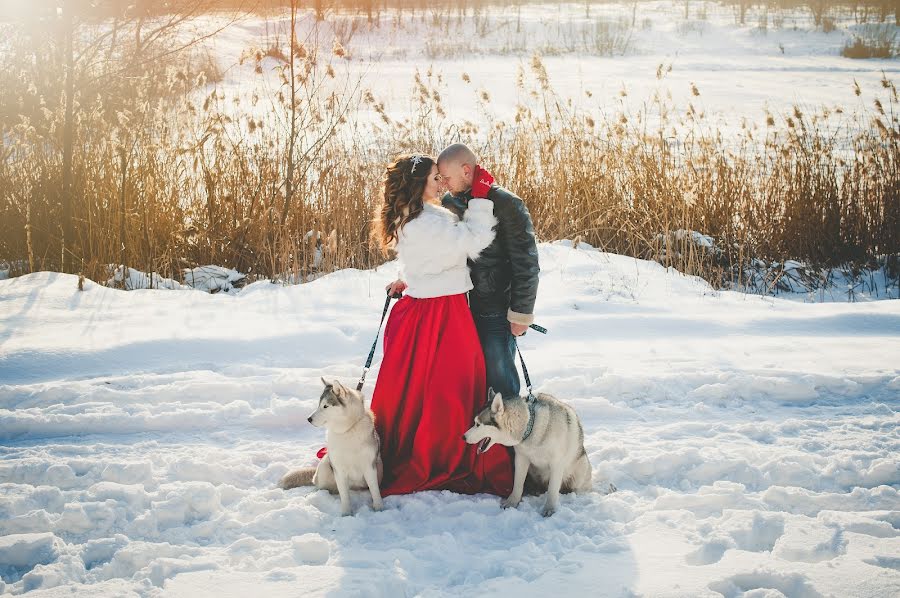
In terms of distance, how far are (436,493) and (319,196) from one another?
16.6 ft

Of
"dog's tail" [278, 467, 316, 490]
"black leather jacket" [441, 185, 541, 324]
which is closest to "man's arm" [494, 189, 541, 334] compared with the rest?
"black leather jacket" [441, 185, 541, 324]

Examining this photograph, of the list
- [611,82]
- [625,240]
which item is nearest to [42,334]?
[625,240]

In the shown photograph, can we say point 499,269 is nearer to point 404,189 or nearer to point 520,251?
point 520,251

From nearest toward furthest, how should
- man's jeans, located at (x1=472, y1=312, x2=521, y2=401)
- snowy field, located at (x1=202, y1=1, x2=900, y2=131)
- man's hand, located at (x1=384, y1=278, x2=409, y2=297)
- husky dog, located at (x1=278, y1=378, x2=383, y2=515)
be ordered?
husky dog, located at (x1=278, y1=378, x2=383, y2=515) < man's jeans, located at (x1=472, y1=312, x2=521, y2=401) < man's hand, located at (x1=384, y1=278, x2=409, y2=297) < snowy field, located at (x1=202, y1=1, x2=900, y2=131)

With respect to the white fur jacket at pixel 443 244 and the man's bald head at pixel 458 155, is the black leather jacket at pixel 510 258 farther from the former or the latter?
the man's bald head at pixel 458 155

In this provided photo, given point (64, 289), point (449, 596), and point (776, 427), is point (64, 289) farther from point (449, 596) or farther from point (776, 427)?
point (776, 427)

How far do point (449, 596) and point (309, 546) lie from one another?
759 mm

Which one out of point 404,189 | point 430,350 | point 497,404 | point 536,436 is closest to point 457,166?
point 404,189

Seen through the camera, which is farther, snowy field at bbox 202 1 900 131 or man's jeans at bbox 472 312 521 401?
snowy field at bbox 202 1 900 131

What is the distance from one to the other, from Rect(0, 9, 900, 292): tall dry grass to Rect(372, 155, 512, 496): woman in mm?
3473

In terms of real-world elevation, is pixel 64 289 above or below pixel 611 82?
below

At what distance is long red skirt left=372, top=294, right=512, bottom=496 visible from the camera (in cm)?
390

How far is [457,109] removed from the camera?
1464 cm

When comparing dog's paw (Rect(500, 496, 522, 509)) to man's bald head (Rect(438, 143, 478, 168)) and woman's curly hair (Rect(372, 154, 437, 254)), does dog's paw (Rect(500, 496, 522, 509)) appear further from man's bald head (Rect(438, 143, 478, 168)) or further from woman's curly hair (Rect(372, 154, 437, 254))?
man's bald head (Rect(438, 143, 478, 168))
